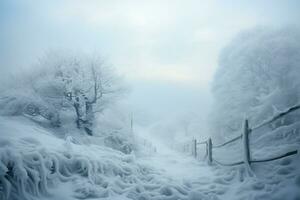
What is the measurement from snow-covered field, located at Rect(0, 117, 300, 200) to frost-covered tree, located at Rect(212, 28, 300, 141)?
43.3 ft

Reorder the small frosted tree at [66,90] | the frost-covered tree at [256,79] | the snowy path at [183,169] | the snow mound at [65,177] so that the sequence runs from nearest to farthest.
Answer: the snow mound at [65,177]
the snowy path at [183,169]
the small frosted tree at [66,90]
the frost-covered tree at [256,79]

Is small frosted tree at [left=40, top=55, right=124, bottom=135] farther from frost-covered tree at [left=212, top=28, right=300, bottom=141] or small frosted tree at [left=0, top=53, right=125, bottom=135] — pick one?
frost-covered tree at [left=212, top=28, right=300, bottom=141]

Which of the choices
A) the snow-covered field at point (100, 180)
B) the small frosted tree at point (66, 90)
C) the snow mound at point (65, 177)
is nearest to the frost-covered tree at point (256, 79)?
the small frosted tree at point (66, 90)

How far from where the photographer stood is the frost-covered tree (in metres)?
18.6

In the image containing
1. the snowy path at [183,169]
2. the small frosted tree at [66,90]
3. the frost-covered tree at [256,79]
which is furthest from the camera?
the frost-covered tree at [256,79]

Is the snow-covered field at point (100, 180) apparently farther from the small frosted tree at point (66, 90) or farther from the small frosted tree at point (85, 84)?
the small frosted tree at point (85, 84)

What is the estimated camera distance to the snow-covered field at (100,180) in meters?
4.89

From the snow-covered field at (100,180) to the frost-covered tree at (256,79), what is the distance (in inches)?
520

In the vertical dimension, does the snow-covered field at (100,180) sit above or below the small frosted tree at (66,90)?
below

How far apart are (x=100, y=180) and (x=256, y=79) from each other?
741 inches

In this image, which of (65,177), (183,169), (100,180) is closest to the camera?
(65,177)

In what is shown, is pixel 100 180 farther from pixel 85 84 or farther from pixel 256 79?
pixel 256 79

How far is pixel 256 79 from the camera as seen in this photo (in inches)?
861

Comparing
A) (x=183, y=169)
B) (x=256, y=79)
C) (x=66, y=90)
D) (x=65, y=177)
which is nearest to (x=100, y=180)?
(x=65, y=177)
